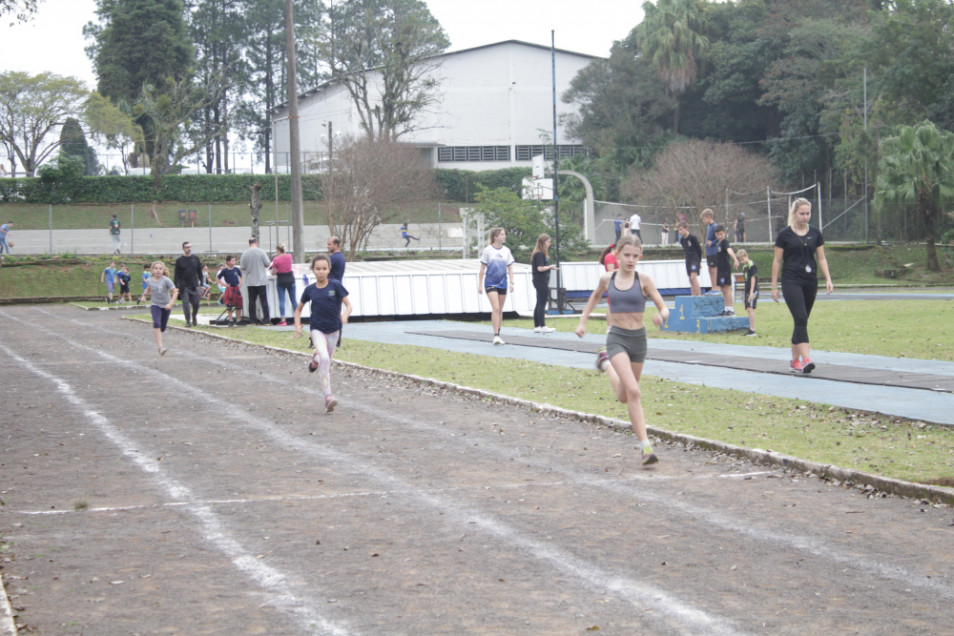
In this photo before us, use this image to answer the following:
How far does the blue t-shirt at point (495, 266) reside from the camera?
17375mm

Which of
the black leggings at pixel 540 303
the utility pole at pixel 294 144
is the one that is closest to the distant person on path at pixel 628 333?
the black leggings at pixel 540 303

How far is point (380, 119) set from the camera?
64688mm

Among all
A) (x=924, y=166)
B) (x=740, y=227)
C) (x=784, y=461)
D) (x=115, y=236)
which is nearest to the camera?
(x=784, y=461)

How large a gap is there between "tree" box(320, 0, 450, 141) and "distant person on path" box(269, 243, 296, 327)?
124ft

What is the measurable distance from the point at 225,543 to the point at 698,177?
152ft

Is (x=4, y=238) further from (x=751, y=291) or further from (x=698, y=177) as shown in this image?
(x=751, y=291)

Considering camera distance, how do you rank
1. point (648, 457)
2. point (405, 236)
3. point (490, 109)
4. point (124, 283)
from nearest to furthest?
point (648, 457) < point (124, 283) < point (405, 236) < point (490, 109)

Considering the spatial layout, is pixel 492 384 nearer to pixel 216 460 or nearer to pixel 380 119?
pixel 216 460

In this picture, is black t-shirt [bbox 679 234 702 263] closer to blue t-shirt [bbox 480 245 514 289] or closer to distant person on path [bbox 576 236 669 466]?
blue t-shirt [bbox 480 245 514 289]

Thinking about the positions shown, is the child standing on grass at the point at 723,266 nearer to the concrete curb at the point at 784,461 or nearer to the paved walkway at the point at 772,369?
the paved walkway at the point at 772,369

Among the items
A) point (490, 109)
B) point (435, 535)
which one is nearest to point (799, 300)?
point (435, 535)

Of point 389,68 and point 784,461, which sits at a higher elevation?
point 389,68

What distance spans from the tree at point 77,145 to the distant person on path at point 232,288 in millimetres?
41712

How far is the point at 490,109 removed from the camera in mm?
69375
